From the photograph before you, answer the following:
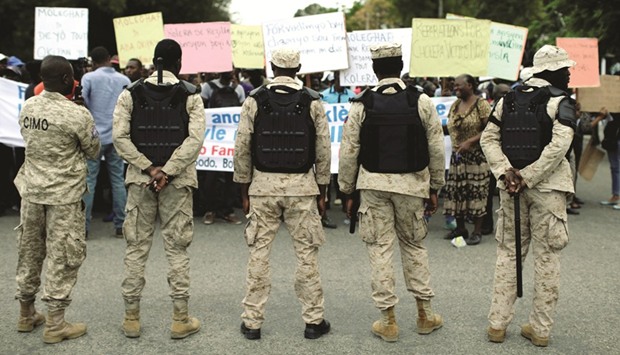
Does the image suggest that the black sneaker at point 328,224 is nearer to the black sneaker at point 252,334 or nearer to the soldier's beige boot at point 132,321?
the black sneaker at point 252,334

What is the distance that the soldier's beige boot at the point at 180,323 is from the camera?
182 inches

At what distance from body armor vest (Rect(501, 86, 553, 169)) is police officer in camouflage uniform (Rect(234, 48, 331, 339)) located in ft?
4.14

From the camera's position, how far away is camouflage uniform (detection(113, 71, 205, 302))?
462cm

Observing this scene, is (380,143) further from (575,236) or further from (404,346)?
(575,236)

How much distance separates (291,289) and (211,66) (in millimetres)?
3987

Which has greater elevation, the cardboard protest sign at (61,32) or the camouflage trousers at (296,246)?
the cardboard protest sign at (61,32)

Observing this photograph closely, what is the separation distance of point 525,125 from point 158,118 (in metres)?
2.50

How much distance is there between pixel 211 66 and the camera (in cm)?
873

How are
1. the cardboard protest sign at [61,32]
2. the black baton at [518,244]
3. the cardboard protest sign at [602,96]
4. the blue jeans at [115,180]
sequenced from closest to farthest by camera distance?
1. the black baton at [518,244]
2. the blue jeans at [115,180]
3. the cardboard protest sign at [602,96]
4. the cardboard protest sign at [61,32]

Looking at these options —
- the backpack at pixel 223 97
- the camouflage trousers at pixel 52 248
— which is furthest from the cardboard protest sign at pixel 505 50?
the camouflage trousers at pixel 52 248

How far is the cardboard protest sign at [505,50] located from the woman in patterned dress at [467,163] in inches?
48.5

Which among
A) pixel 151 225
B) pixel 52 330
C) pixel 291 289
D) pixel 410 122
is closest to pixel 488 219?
pixel 291 289

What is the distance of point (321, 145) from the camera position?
4.71m

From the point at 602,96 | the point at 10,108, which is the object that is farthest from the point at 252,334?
the point at 602,96
